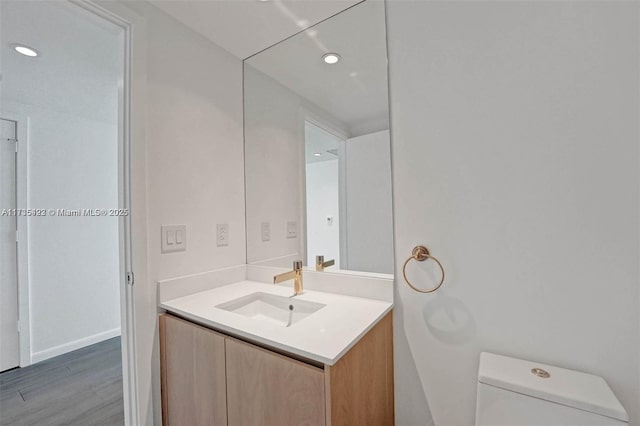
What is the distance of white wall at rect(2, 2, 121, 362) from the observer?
A: 1825 millimetres

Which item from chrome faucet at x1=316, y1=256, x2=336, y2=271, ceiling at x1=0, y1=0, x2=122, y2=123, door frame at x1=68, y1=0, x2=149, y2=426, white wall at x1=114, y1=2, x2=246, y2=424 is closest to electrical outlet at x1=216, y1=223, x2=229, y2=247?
white wall at x1=114, y1=2, x2=246, y2=424

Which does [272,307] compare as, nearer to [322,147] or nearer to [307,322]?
[307,322]

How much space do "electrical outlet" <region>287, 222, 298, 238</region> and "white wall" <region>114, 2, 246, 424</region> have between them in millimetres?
290

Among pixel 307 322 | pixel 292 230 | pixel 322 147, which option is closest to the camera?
pixel 307 322

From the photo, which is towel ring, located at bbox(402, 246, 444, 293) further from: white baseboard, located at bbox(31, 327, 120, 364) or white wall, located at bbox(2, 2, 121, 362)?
white baseboard, located at bbox(31, 327, 120, 364)

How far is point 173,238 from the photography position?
132 centimetres

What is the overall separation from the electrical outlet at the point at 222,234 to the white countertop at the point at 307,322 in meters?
0.27

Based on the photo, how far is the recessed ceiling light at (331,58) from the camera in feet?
4.60

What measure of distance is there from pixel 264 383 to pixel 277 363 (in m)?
0.10

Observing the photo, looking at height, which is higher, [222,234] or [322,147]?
[322,147]

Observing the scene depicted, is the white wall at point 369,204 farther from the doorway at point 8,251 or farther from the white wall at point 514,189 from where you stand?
the doorway at point 8,251

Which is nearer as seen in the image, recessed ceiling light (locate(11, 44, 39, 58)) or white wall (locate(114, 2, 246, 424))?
white wall (locate(114, 2, 246, 424))

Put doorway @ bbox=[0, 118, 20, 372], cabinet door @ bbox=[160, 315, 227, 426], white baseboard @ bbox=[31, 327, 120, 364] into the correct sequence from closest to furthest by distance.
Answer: cabinet door @ bbox=[160, 315, 227, 426], doorway @ bbox=[0, 118, 20, 372], white baseboard @ bbox=[31, 327, 120, 364]

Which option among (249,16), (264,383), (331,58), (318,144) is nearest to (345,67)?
(331,58)
